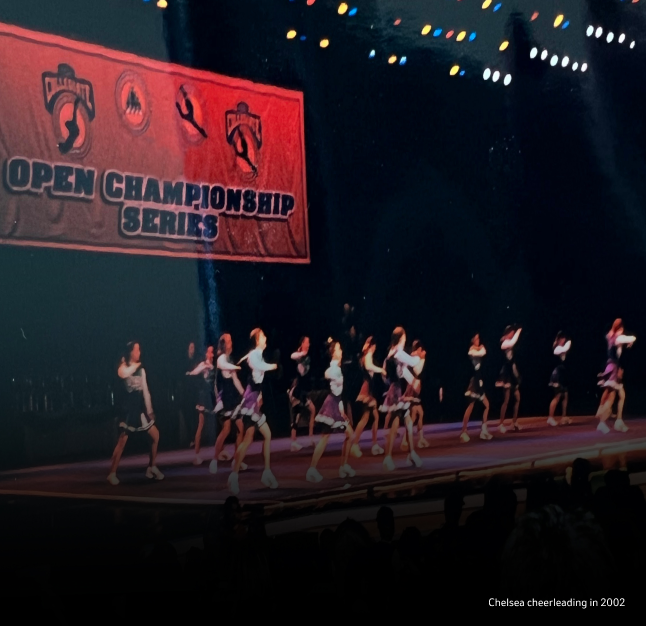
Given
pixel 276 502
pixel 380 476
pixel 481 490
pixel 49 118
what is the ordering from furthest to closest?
pixel 481 490 < pixel 380 476 < pixel 276 502 < pixel 49 118

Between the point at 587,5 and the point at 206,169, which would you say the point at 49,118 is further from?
the point at 587,5

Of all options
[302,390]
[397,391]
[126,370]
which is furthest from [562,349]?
[126,370]

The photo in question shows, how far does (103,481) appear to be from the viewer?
11.6ft

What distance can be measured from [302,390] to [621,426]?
6.41ft

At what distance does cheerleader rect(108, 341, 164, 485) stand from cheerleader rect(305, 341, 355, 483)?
0.82m

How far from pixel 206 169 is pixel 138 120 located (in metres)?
0.34

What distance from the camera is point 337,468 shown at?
418cm

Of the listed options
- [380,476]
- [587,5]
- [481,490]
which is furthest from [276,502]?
[587,5]

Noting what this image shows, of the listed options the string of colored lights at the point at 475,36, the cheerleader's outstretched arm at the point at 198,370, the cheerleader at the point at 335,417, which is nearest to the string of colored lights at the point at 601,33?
the string of colored lights at the point at 475,36

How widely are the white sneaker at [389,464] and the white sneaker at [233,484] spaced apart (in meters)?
0.75

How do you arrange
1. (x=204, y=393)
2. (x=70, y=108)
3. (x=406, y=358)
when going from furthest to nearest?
(x=406, y=358)
(x=204, y=393)
(x=70, y=108)

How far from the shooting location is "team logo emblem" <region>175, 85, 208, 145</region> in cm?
379

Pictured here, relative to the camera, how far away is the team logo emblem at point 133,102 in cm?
361

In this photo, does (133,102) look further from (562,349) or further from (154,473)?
(562,349)
